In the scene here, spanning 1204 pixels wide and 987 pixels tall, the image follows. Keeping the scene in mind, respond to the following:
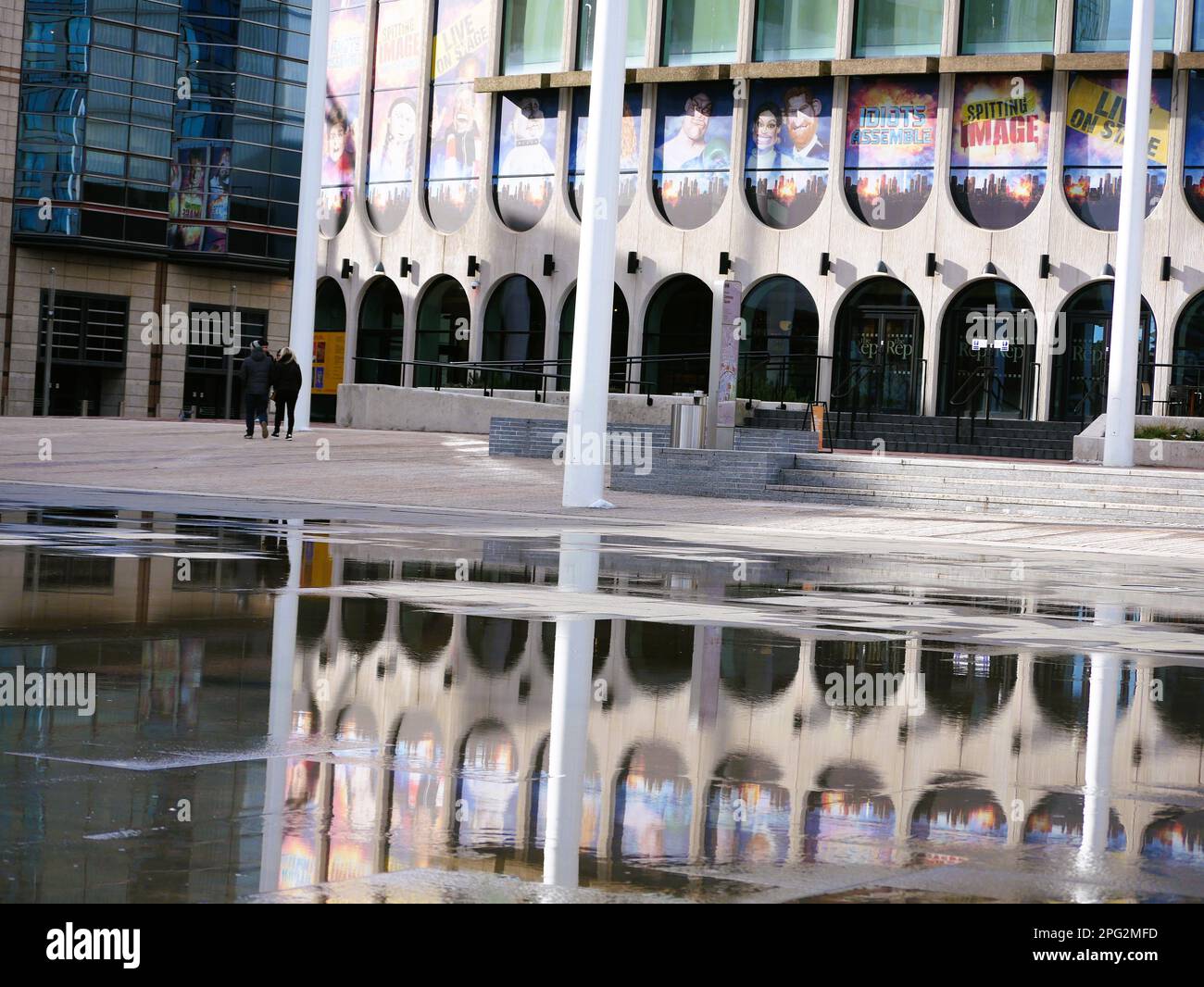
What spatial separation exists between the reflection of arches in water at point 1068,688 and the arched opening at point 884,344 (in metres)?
35.3

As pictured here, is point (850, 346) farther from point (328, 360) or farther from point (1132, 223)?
point (328, 360)

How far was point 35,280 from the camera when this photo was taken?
63500 millimetres

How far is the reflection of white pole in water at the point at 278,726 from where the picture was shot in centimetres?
476

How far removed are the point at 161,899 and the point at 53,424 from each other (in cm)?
3757

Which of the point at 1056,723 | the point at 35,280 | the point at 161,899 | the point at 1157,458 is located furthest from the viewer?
the point at 35,280

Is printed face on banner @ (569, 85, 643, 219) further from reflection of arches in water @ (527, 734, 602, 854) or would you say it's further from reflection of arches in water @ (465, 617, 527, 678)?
reflection of arches in water @ (527, 734, 602, 854)

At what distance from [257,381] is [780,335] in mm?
15848

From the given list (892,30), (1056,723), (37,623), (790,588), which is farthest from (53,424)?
(1056,723)

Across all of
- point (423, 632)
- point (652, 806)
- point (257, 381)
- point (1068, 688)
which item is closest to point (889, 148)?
point (257, 381)

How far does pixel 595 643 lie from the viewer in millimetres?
9930

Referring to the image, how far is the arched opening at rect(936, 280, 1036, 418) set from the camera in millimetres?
43438

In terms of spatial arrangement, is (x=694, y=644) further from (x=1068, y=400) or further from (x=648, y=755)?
(x=1068, y=400)

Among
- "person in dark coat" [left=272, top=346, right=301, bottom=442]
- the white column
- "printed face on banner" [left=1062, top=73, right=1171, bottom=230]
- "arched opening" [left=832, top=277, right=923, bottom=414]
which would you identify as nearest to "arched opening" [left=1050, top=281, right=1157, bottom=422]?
"printed face on banner" [left=1062, top=73, right=1171, bottom=230]

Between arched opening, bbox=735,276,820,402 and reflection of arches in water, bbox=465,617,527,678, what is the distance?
114ft
